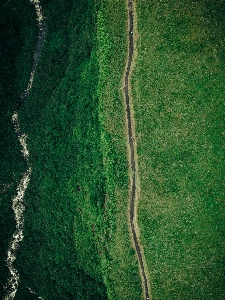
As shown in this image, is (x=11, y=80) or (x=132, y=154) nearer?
(x=132, y=154)

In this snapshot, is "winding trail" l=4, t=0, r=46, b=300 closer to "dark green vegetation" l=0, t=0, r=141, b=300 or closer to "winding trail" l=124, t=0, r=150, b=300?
"dark green vegetation" l=0, t=0, r=141, b=300

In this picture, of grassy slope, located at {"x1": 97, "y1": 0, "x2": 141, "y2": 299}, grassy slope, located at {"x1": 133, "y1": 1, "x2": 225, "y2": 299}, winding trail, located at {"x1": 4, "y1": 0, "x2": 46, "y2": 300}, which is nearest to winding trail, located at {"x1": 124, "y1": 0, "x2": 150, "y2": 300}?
grassy slope, located at {"x1": 97, "y1": 0, "x2": 141, "y2": 299}

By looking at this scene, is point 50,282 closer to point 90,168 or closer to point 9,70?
point 90,168

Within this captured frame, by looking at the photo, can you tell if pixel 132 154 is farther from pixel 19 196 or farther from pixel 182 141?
pixel 19 196

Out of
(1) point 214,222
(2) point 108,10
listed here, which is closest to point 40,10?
(2) point 108,10

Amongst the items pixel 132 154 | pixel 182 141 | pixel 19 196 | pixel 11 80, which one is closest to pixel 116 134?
pixel 132 154

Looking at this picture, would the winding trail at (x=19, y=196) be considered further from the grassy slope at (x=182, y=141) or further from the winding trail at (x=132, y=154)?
the grassy slope at (x=182, y=141)
